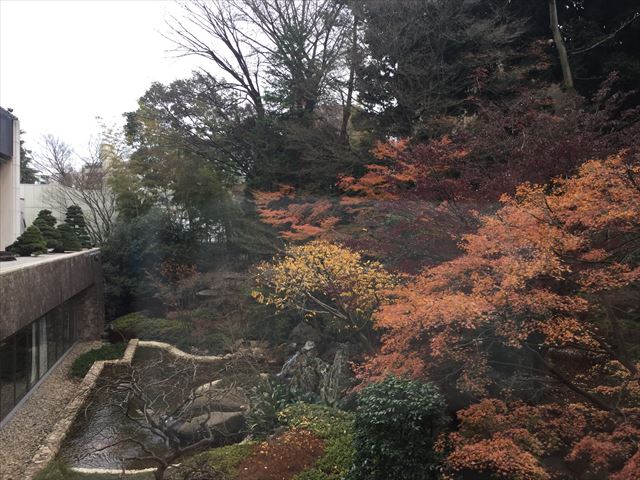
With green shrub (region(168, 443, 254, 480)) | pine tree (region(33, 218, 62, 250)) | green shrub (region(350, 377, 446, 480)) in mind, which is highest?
pine tree (region(33, 218, 62, 250))

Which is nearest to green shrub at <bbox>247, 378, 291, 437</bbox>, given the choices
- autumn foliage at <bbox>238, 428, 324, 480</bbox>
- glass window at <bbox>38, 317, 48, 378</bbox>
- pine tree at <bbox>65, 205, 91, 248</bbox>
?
autumn foliage at <bbox>238, 428, 324, 480</bbox>

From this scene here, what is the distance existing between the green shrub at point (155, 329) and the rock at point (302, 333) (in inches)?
129

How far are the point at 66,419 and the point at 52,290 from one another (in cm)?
280

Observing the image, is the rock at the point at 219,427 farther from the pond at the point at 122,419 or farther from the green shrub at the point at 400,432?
the green shrub at the point at 400,432

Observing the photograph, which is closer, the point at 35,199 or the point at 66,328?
the point at 66,328

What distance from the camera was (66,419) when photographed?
8.23 meters

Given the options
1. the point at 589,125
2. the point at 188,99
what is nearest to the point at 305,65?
the point at 188,99

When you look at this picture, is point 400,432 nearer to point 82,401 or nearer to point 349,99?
point 82,401

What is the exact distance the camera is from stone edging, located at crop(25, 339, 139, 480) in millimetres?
6586

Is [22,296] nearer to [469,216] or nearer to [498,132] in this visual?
[469,216]

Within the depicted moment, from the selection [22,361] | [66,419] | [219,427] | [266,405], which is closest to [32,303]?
[22,361]

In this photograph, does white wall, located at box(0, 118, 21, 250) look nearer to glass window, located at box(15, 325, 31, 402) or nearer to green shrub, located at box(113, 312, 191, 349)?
green shrub, located at box(113, 312, 191, 349)

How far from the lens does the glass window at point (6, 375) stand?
7848 millimetres

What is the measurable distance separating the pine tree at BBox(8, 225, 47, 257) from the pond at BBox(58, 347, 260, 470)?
13.2ft
